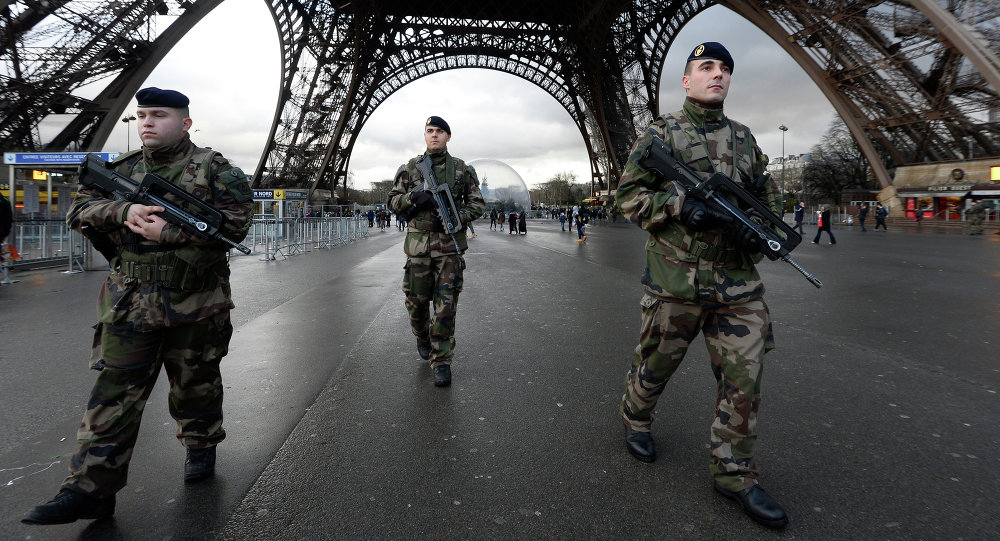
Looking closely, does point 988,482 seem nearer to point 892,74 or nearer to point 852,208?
point 892,74

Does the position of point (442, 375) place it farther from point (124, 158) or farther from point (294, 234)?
point (294, 234)

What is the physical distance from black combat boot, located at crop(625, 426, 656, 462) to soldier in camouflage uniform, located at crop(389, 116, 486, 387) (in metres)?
1.54

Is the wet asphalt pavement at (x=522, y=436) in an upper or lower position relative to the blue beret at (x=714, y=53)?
lower

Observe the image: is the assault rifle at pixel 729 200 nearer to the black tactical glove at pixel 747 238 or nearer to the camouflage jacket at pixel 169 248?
the black tactical glove at pixel 747 238

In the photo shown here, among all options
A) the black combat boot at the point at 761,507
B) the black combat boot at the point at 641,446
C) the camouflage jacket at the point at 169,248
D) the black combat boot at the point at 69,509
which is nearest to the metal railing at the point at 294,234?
the camouflage jacket at the point at 169,248

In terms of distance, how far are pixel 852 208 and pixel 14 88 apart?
152 feet

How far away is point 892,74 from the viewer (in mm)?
22906

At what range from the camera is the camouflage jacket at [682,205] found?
7.50 ft

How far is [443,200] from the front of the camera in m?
3.95

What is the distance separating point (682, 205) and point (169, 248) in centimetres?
224

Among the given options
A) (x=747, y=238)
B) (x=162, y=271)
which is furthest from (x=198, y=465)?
(x=747, y=238)

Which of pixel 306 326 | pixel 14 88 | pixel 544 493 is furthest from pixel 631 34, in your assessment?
pixel 544 493

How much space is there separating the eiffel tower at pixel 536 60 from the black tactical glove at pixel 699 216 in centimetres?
1993

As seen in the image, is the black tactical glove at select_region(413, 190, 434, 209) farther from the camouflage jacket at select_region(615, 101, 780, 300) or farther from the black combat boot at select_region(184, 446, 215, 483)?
the black combat boot at select_region(184, 446, 215, 483)
